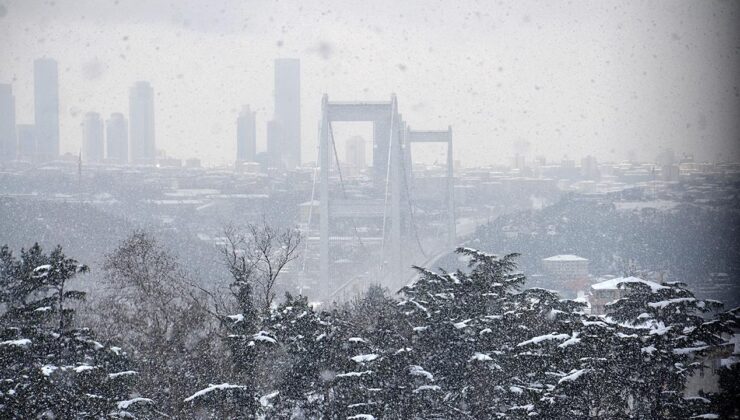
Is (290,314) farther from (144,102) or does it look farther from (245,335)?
(144,102)

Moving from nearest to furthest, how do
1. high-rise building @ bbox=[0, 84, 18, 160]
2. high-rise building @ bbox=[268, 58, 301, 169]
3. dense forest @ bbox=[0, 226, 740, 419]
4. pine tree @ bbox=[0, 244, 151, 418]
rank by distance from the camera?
pine tree @ bbox=[0, 244, 151, 418], dense forest @ bbox=[0, 226, 740, 419], high-rise building @ bbox=[0, 84, 18, 160], high-rise building @ bbox=[268, 58, 301, 169]

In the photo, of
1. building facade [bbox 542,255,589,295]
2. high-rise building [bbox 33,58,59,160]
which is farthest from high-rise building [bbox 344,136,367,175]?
building facade [bbox 542,255,589,295]

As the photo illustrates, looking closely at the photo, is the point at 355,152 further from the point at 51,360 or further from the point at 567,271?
the point at 51,360

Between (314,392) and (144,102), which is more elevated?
(144,102)

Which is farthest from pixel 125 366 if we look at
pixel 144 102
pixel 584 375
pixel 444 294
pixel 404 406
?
pixel 144 102

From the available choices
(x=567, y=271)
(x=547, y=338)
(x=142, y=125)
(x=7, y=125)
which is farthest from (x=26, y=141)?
(x=547, y=338)

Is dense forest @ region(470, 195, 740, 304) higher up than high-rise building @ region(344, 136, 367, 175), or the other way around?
high-rise building @ region(344, 136, 367, 175)

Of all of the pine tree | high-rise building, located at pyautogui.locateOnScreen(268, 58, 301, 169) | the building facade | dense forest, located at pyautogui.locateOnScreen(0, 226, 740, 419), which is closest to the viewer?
the pine tree

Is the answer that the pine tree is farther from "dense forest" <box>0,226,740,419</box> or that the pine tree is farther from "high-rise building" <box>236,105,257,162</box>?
"high-rise building" <box>236,105,257,162</box>
